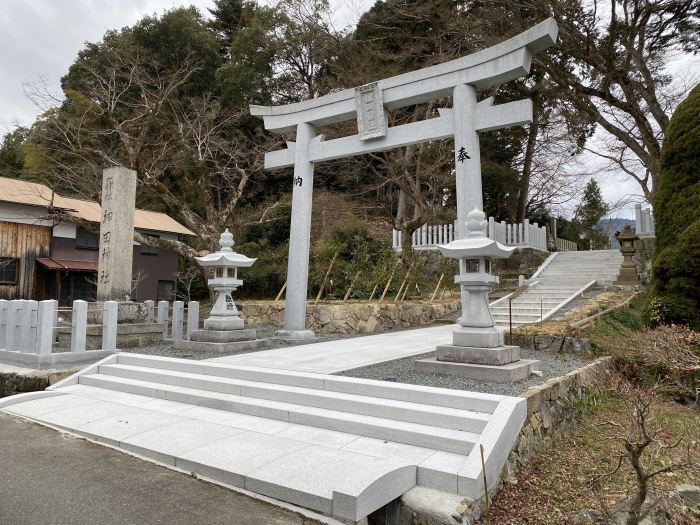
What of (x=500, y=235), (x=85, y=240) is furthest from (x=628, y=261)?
(x=85, y=240)

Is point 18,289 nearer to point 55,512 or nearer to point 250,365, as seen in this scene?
point 250,365

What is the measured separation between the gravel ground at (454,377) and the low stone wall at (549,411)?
19 cm

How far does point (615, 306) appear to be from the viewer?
1037 cm

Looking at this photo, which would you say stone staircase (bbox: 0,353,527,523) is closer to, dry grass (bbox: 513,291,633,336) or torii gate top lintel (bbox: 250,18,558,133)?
dry grass (bbox: 513,291,633,336)

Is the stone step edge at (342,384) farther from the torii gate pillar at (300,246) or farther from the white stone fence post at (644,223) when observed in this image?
Result: the white stone fence post at (644,223)

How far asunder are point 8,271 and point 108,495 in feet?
57.7

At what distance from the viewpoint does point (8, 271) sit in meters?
17.0

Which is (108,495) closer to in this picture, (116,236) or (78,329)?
(78,329)

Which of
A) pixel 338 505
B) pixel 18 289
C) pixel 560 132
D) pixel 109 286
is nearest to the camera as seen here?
pixel 338 505

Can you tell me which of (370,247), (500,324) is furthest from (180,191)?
(500,324)

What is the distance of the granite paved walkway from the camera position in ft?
22.0

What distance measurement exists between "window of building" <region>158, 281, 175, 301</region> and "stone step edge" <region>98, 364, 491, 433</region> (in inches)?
590

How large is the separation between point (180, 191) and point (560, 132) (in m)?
18.5

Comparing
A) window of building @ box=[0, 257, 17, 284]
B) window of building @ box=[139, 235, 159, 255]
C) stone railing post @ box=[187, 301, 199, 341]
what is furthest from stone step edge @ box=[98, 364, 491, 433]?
window of building @ box=[139, 235, 159, 255]
